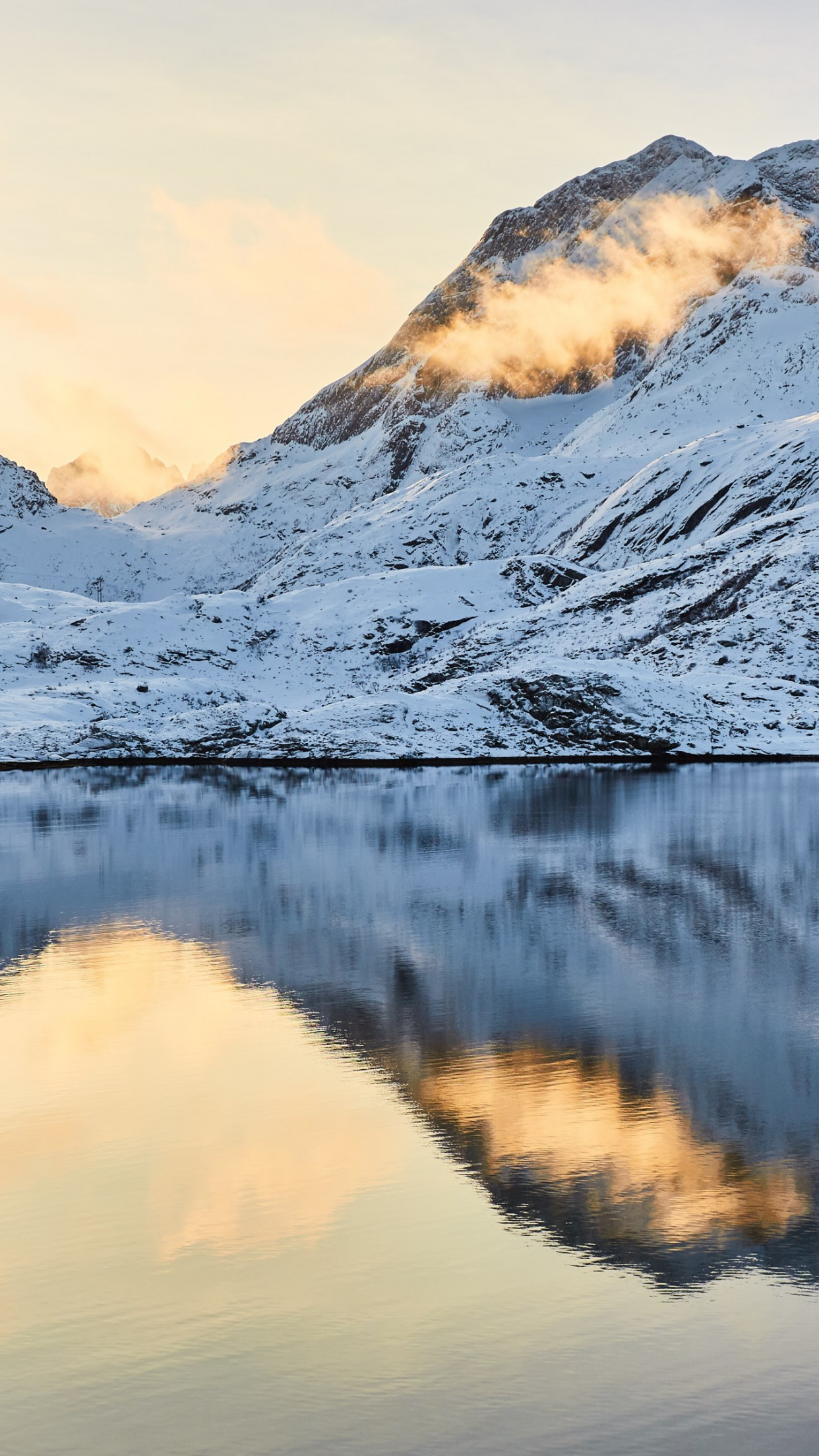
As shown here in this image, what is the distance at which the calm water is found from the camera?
29.8ft

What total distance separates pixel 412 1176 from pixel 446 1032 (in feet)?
18.8

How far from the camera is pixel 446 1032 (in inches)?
741

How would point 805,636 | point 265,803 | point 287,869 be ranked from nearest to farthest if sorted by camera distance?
point 287,869
point 265,803
point 805,636

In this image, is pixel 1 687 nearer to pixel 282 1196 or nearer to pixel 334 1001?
pixel 334 1001

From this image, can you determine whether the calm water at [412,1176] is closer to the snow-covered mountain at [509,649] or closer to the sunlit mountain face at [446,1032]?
the sunlit mountain face at [446,1032]

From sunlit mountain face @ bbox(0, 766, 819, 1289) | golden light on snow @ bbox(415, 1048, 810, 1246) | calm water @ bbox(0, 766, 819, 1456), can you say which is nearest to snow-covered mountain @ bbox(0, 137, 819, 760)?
sunlit mountain face @ bbox(0, 766, 819, 1289)

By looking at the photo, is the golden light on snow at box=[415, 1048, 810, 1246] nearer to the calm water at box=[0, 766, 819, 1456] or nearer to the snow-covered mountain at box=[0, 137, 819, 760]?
the calm water at box=[0, 766, 819, 1456]

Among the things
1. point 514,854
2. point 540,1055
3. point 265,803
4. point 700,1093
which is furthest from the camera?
point 265,803

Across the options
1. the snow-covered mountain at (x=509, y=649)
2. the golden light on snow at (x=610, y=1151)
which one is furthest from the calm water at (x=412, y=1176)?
the snow-covered mountain at (x=509, y=649)

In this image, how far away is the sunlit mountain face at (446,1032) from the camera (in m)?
12.5

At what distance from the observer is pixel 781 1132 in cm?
1420

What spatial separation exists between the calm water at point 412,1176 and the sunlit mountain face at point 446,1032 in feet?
0.21

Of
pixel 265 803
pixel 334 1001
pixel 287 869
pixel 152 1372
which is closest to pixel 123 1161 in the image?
pixel 152 1372

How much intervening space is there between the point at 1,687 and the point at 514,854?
3570 inches
